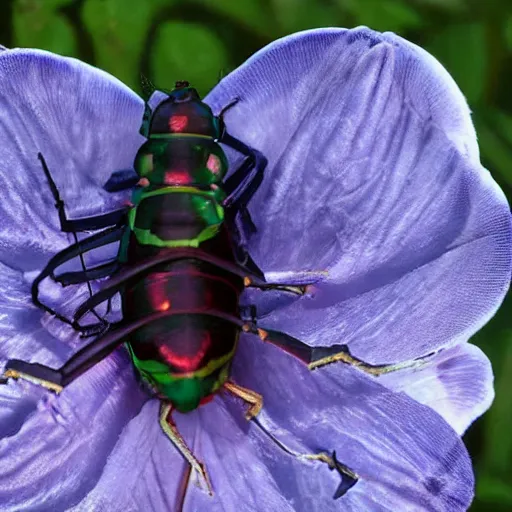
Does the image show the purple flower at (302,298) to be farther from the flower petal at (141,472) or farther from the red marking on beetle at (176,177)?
the red marking on beetle at (176,177)

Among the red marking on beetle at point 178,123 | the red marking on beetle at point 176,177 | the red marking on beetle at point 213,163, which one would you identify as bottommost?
the red marking on beetle at point 176,177

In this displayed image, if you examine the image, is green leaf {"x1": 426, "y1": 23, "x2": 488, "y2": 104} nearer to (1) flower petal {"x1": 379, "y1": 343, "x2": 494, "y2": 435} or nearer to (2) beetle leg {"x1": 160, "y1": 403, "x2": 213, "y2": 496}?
(1) flower petal {"x1": 379, "y1": 343, "x2": 494, "y2": 435}

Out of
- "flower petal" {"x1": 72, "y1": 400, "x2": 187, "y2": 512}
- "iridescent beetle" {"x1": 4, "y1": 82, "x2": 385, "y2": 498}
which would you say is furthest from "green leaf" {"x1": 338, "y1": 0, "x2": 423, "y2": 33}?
"flower petal" {"x1": 72, "y1": 400, "x2": 187, "y2": 512}

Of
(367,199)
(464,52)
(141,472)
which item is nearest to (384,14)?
(464,52)

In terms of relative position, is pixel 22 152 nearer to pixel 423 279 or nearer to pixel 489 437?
pixel 423 279

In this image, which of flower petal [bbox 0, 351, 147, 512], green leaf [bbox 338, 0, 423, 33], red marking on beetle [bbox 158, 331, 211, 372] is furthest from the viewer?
green leaf [bbox 338, 0, 423, 33]

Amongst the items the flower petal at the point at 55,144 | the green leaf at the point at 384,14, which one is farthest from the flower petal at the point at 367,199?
the green leaf at the point at 384,14
